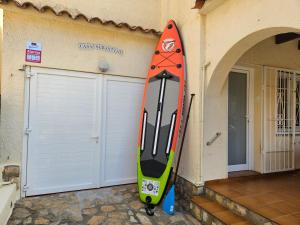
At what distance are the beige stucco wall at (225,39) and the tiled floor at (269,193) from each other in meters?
0.33

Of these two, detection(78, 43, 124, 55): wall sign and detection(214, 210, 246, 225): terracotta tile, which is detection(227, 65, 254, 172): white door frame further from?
detection(78, 43, 124, 55): wall sign

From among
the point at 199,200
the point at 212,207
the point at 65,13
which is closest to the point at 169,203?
the point at 199,200

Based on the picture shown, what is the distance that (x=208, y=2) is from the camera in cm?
324

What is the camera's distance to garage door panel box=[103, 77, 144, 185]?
13.6 feet

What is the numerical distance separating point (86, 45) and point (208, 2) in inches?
86.4

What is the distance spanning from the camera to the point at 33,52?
3.58m

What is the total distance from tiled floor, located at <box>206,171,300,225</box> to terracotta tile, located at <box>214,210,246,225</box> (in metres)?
0.19

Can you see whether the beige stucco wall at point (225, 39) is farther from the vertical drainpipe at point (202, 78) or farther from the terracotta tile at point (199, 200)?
the terracotta tile at point (199, 200)

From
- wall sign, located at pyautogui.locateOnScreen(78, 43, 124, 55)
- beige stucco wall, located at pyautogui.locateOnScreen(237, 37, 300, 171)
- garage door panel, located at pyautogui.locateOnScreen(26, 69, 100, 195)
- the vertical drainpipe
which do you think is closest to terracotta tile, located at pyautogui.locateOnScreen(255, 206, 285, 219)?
the vertical drainpipe

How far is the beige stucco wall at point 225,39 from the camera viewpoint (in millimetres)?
2346

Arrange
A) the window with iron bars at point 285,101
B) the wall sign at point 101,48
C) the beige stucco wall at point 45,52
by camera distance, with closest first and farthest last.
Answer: the beige stucco wall at point 45,52
the wall sign at point 101,48
the window with iron bars at point 285,101

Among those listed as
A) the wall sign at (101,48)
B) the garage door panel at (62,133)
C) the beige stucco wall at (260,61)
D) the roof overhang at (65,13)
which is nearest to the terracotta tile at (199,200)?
the beige stucco wall at (260,61)

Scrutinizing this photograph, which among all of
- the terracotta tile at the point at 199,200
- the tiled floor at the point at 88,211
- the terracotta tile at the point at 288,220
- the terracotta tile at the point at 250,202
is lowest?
the tiled floor at the point at 88,211

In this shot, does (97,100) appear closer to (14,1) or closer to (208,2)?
(14,1)
